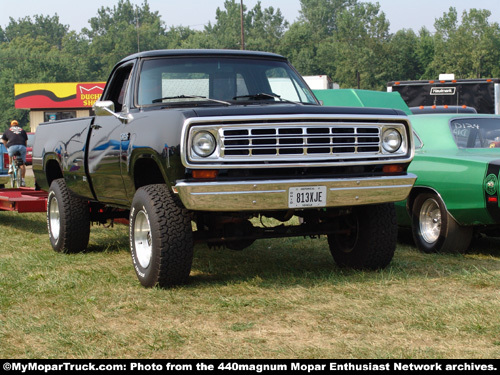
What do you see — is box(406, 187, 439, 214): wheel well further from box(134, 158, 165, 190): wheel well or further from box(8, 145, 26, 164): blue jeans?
box(8, 145, 26, 164): blue jeans

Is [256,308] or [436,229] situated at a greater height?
[436,229]

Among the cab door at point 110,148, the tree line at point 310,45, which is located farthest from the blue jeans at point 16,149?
the tree line at point 310,45

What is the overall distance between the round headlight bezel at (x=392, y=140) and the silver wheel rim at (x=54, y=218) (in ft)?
13.2

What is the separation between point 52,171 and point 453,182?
15.2 feet

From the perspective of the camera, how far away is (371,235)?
675 centimetres

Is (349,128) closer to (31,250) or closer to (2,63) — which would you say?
(31,250)

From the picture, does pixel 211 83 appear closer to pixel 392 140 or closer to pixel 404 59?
pixel 392 140

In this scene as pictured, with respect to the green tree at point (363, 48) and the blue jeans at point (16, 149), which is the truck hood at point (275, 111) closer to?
the blue jeans at point (16, 149)

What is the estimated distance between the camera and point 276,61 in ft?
24.8

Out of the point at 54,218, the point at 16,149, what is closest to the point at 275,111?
the point at 54,218

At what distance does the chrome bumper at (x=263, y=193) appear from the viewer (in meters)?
5.61

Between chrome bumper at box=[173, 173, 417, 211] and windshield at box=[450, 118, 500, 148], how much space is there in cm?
248
